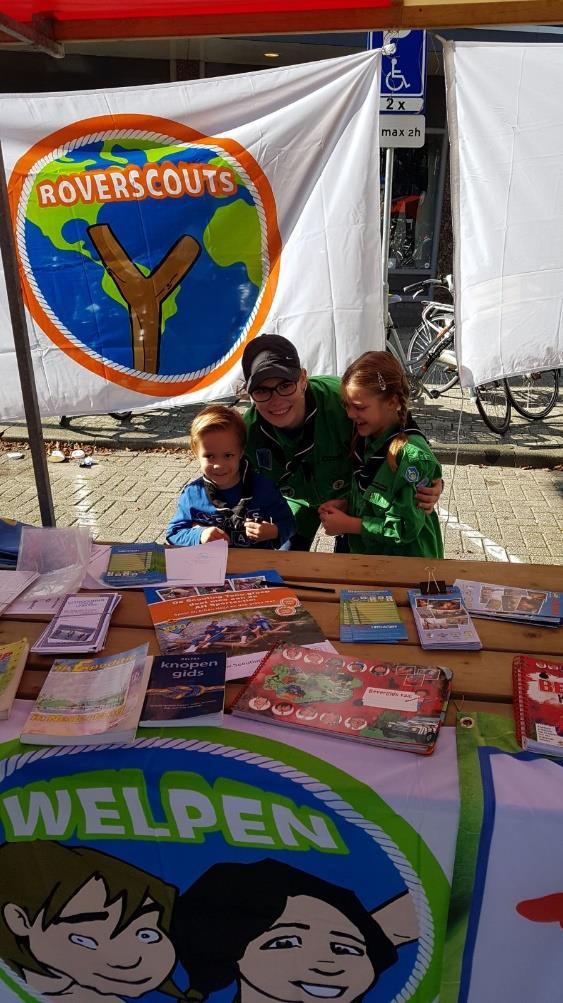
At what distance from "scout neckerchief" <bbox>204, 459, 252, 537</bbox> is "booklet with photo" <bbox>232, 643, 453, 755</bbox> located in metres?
0.90

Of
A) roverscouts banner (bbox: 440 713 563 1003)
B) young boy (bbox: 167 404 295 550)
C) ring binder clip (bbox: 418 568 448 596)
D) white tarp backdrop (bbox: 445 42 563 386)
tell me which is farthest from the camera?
white tarp backdrop (bbox: 445 42 563 386)

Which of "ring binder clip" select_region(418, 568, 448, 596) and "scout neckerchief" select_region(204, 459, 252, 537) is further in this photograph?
"scout neckerchief" select_region(204, 459, 252, 537)

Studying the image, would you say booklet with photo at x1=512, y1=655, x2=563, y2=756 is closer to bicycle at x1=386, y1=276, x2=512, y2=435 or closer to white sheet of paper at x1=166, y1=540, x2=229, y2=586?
white sheet of paper at x1=166, y1=540, x2=229, y2=586

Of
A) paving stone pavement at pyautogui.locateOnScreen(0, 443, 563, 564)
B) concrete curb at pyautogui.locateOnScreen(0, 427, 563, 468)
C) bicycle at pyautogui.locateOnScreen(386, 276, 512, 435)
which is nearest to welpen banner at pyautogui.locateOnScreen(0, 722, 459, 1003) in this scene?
paving stone pavement at pyautogui.locateOnScreen(0, 443, 563, 564)

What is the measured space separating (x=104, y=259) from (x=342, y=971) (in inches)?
117

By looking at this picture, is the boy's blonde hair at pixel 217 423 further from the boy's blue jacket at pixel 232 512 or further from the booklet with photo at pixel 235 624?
the booklet with photo at pixel 235 624

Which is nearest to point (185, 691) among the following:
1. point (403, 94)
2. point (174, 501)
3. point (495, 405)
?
point (174, 501)

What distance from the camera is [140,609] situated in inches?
79.7

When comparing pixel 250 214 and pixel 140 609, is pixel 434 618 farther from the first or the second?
pixel 250 214

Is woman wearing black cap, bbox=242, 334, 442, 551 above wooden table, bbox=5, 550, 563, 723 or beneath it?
above

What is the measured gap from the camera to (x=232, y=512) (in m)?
2.59

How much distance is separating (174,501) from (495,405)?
344 cm

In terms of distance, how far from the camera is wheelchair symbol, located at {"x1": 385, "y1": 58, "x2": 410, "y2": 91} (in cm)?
514

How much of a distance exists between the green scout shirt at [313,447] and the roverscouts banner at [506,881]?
4.68ft
